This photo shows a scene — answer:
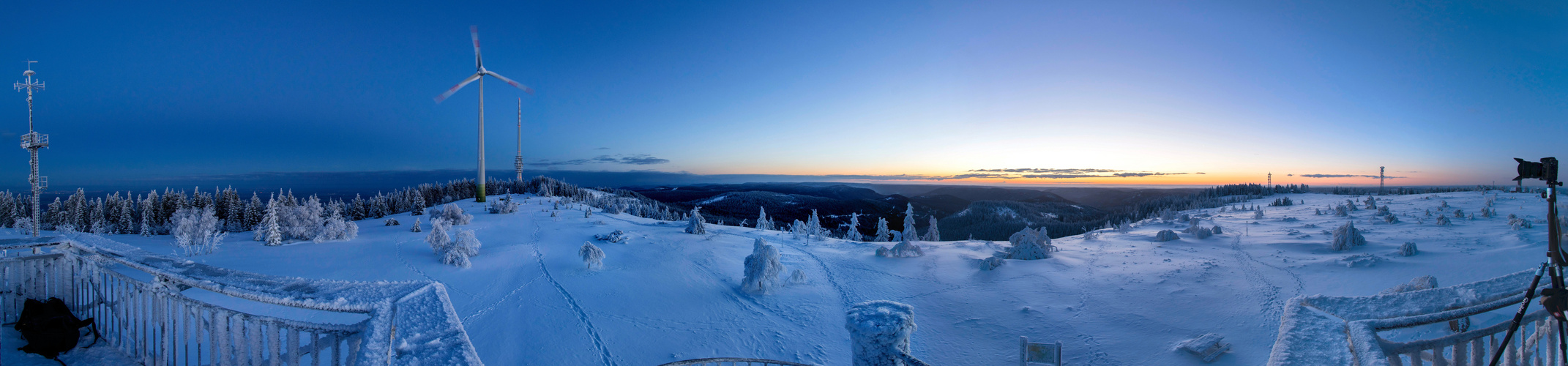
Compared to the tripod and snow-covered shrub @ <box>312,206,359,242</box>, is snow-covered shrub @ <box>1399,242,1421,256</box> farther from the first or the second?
snow-covered shrub @ <box>312,206,359,242</box>

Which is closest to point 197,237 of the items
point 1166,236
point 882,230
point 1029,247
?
point 882,230

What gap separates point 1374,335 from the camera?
2.70 meters

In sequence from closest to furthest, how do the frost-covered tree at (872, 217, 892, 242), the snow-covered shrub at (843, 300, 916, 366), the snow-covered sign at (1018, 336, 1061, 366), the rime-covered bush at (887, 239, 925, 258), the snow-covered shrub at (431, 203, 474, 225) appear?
the snow-covered shrub at (843, 300, 916, 366)
the snow-covered sign at (1018, 336, 1061, 366)
the rime-covered bush at (887, 239, 925, 258)
the snow-covered shrub at (431, 203, 474, 225)
the frost-covered tree at (872, 217, 892, 242)

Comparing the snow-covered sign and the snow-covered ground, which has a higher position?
the snow-covered sign

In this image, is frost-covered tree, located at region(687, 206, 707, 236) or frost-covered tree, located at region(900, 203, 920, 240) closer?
frost-covered tree, located at region(900, 203, 920, 240)

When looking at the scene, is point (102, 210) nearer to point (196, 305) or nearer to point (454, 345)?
point (196, 305)

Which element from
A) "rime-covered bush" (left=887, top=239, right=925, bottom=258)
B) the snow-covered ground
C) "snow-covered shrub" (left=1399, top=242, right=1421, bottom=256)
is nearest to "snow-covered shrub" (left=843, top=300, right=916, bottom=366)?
the snow-covered ground

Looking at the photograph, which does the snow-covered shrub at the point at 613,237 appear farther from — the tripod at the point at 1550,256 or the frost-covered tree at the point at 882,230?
the tripod at the point at 1550,256

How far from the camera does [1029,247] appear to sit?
1936cm

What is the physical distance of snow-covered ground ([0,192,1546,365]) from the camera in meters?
10.5

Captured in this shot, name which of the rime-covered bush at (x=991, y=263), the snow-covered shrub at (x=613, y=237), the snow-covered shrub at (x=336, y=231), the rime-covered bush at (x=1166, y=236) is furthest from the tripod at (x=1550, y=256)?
the snow-covered shrub at (x=336, y=231)

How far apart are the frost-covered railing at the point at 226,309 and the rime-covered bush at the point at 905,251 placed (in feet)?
63.1

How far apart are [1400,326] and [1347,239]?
21836mm

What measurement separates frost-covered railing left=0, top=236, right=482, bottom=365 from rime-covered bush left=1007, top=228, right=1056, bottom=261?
66.1ft
